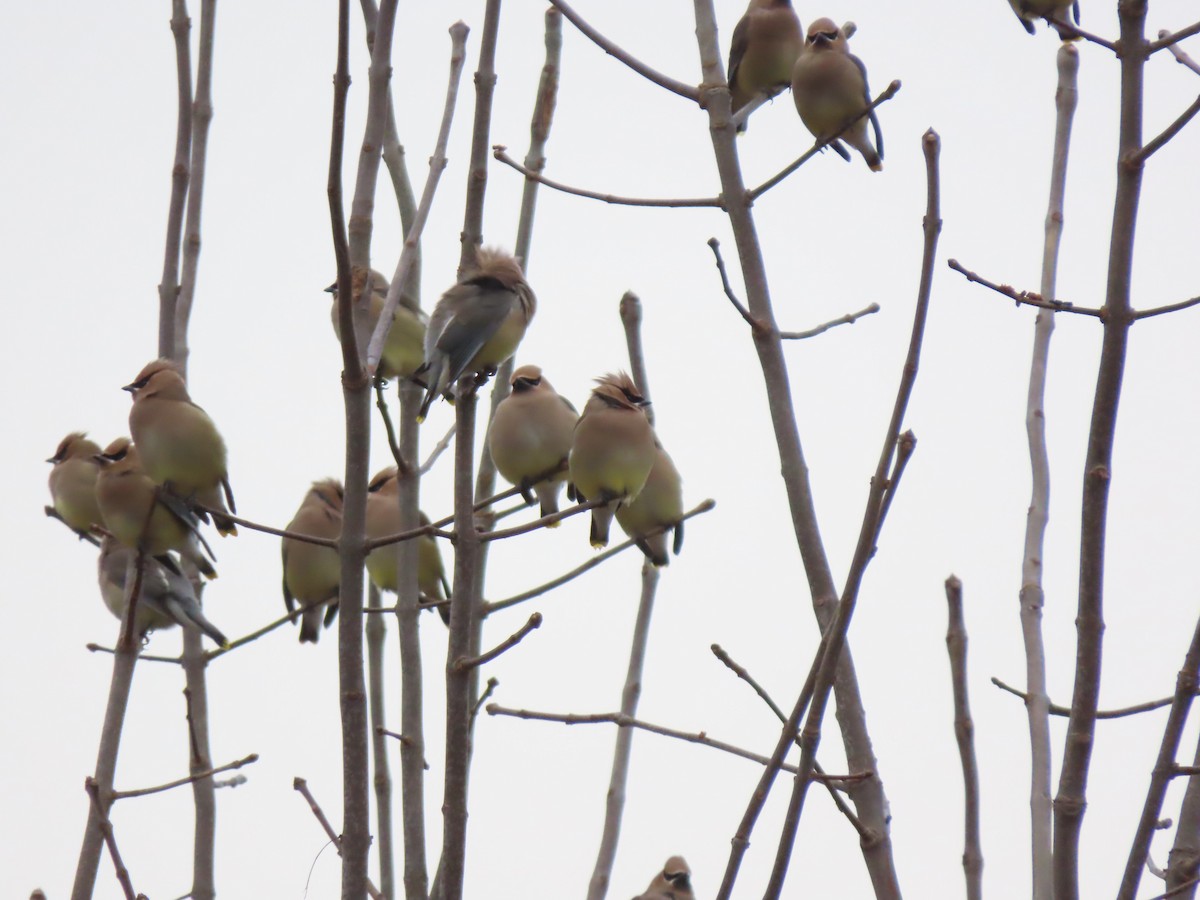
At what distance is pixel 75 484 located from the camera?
4.39 metres

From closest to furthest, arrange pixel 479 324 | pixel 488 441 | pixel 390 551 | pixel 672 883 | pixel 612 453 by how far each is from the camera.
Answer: pixel 612 453 → pixel 488 441 → pixel 479 324 → pixel 390 551 → pixel 672 883

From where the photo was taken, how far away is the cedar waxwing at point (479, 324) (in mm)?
3366

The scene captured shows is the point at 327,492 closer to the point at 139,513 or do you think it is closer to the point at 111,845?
the point at 139,513

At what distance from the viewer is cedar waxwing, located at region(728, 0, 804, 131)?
3.93m

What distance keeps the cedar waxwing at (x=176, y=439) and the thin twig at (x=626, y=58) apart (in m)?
1.28

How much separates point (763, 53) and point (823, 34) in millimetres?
288

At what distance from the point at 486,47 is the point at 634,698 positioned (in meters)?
1.38

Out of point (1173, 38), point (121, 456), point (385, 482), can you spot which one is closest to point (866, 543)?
point (1173, 38)

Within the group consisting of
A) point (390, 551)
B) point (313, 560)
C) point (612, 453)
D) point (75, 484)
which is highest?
point (75, 484)

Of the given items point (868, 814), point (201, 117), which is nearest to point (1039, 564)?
point (868, 814)

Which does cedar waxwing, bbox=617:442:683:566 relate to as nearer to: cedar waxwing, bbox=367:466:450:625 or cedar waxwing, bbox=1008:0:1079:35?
cedar waxwing, bbox=367:466:450:625

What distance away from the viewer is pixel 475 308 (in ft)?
11.3

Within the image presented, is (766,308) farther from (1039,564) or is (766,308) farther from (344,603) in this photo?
(344,603)

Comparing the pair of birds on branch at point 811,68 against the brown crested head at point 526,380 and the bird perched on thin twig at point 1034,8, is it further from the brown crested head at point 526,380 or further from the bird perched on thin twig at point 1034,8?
the brown crested head at point 526,380
